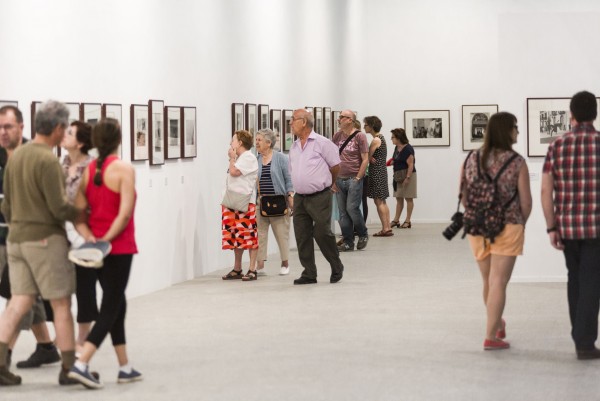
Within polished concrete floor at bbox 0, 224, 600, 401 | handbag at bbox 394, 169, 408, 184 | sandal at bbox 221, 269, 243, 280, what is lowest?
polished concrete floor at bbox 0, 224, 600, 401

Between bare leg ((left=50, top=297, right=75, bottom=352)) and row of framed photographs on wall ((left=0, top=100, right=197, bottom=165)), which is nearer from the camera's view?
bare leg ((left=50, top=297, right=75, bottom=352))

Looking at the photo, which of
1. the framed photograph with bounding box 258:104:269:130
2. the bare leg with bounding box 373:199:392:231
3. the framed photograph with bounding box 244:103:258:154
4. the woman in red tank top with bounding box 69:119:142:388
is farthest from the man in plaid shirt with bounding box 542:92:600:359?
the bare leg with bounding box 373:199:392:231

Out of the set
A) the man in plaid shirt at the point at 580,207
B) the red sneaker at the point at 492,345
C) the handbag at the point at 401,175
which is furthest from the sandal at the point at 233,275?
the handbag at the point at 401,175

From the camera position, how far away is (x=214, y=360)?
8.61 meters

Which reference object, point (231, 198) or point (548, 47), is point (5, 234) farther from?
point (548, 47)

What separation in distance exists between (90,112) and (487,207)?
435cm

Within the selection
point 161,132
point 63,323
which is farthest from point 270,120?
point 63,323

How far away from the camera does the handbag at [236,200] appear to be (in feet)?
44.8

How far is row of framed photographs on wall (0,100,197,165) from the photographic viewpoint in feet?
37.4

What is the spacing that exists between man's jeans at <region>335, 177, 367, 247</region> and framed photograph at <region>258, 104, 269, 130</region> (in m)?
1.33

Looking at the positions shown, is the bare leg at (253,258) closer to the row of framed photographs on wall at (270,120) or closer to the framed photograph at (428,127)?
the row of framed photographs on wall at (270,120)

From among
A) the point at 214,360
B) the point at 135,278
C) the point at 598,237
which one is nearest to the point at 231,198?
the point at 135,278

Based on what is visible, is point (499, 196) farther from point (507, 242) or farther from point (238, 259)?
point (238, 259)

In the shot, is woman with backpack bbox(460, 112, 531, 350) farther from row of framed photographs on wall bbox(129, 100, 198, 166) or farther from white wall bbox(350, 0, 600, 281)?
white wall bbox(350, 0, 600, 281)
